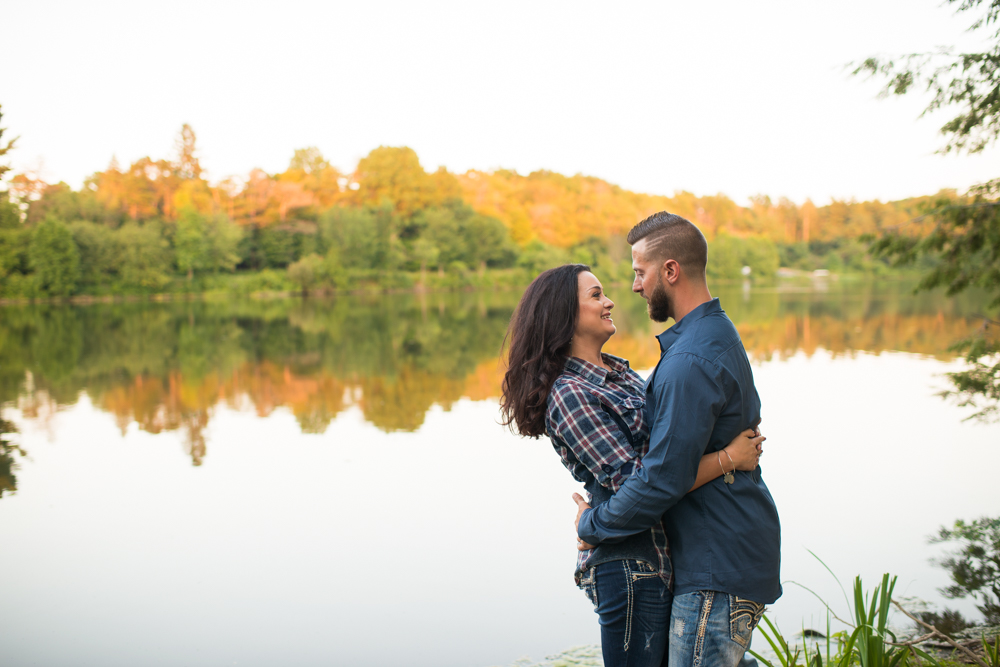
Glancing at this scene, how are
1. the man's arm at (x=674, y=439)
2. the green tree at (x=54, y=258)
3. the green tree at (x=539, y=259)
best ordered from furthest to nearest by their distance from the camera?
the green tree at (x=539, y=259), the green tree at (x=54, y=258), the man's arm at (x=674, y=439)

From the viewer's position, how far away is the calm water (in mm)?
4281

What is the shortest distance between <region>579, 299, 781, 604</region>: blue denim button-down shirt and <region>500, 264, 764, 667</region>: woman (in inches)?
2.3

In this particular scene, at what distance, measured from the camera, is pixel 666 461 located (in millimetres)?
1731

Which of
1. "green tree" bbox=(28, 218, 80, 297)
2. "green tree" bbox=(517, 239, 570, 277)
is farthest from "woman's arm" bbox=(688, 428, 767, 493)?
"green tree" bbox=(517, 239, 570, 277)

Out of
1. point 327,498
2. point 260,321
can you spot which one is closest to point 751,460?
point 327,498

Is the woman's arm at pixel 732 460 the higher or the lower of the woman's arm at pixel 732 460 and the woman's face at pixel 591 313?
the lower

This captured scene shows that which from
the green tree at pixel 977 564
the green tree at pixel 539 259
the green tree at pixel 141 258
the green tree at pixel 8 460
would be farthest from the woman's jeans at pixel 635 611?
the green tree at pixel 539 259

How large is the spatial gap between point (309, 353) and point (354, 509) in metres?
10.4

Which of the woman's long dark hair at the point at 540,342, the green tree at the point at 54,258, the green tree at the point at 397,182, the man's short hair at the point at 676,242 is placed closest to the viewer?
the man's short hair at the point at 676,242

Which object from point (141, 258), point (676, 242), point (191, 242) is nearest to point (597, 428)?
point (676, 242)

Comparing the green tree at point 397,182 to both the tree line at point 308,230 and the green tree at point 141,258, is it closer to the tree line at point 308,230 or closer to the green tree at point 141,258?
the tree line at point 308,230

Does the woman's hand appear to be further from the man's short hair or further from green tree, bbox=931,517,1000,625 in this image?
green tree, bbox=931,517,1000,625

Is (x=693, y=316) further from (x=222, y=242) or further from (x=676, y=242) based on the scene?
(x=222, y=242)

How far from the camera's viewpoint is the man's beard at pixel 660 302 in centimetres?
198
